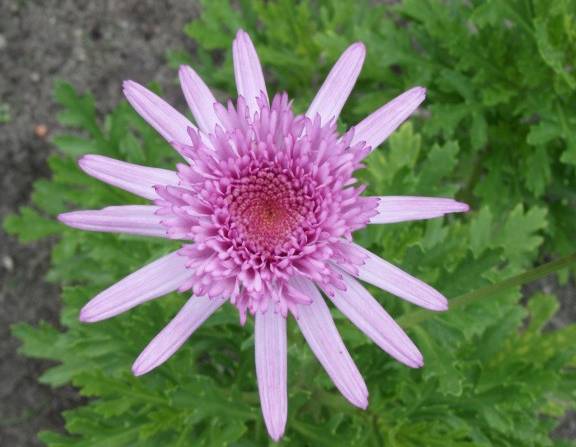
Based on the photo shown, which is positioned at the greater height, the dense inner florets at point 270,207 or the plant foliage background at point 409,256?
the dense inner florets at point 270,207

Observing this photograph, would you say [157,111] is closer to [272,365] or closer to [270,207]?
[270,207]

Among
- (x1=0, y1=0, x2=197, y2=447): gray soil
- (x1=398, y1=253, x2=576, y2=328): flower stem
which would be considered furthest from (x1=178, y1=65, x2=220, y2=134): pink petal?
(x1=0, y1=0, x2=197, y2=447): gray soil

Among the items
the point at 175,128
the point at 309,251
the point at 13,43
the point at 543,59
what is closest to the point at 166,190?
the point at 175,128

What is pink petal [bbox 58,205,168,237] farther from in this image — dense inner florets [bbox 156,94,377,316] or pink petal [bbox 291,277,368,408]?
pink petal [bbox 291,277,368,408]

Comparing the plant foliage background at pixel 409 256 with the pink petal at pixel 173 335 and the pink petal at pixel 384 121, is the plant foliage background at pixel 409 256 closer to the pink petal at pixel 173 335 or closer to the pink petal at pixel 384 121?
the pink petal at pixel 173 335

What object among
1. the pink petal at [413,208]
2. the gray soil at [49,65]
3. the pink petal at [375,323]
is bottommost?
the gray soil at [49,65]

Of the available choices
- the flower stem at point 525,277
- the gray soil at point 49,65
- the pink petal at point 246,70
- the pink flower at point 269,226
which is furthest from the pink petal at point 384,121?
the gray soil at point 49,65

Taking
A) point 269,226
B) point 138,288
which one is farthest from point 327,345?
point 138,288
